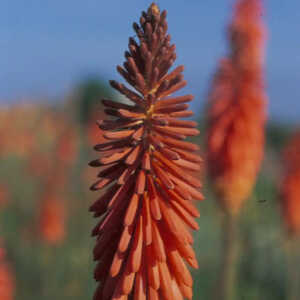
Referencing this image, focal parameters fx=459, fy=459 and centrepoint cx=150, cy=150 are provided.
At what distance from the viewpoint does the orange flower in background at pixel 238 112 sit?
6.05 metres

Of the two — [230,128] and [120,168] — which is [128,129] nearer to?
[120,168]

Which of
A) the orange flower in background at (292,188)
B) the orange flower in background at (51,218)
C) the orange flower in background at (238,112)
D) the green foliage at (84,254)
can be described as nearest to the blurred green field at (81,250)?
the green foliage at (84,254)

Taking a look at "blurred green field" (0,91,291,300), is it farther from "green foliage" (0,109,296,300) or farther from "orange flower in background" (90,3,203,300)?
"orange flower in background" (90,3,203,300)

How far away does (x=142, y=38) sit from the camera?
233 centimetres

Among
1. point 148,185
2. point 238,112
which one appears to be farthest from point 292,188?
point 148,185

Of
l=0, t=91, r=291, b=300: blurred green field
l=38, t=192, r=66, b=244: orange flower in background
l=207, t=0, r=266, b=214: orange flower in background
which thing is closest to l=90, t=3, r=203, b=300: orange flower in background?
l=0, t=91, r=291, b=300: blurred green field

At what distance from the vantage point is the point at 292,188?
8.11 metres

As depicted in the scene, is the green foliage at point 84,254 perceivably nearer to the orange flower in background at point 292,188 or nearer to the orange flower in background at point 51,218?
the orange flower in background at point 51,218

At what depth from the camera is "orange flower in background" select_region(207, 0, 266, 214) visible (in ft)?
19.9

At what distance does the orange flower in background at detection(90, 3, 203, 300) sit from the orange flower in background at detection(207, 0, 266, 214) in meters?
3.73

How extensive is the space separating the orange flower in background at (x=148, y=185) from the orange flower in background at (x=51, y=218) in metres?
7.70

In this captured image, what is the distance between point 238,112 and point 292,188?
2.69 meters

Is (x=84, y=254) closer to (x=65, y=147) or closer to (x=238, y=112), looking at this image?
(x=65, y=147)

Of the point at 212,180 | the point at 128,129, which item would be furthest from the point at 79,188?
the point at 128,129
